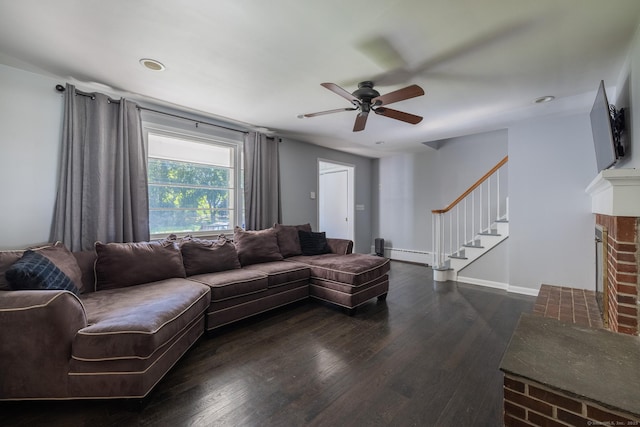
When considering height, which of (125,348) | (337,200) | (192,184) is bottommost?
(125,348)

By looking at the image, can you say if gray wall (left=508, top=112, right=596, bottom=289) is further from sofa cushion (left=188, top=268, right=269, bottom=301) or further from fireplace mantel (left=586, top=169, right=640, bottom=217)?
sofa cushion (left=188, top=268, right=269, bottom=301)

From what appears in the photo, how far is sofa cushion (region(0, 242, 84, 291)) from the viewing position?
195cm

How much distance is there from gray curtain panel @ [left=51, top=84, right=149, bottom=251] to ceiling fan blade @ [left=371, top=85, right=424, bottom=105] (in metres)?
2.63

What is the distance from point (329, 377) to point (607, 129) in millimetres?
2899

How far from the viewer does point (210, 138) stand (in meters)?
3.71

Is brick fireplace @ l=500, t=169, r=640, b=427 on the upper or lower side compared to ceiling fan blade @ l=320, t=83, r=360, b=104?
lower

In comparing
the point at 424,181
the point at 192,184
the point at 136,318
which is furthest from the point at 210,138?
the point at 424,181

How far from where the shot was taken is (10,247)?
2.33m

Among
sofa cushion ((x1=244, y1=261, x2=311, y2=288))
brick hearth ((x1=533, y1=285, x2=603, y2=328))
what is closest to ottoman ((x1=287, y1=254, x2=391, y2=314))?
sofa cushion ((x1=244, y1=261, x2=311, y2=288))

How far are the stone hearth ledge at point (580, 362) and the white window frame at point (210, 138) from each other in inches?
137

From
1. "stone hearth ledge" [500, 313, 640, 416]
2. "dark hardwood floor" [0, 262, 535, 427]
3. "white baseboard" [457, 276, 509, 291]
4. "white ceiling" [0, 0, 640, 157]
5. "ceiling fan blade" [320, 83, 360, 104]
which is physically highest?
"white ceiling" [0, 0, 640, 157]

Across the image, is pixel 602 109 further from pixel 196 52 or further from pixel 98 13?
pixel 98 13

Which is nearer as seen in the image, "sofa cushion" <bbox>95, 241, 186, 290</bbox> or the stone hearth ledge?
the stone hearth ledge

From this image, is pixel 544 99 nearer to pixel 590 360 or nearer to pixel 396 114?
pixel 396 114
